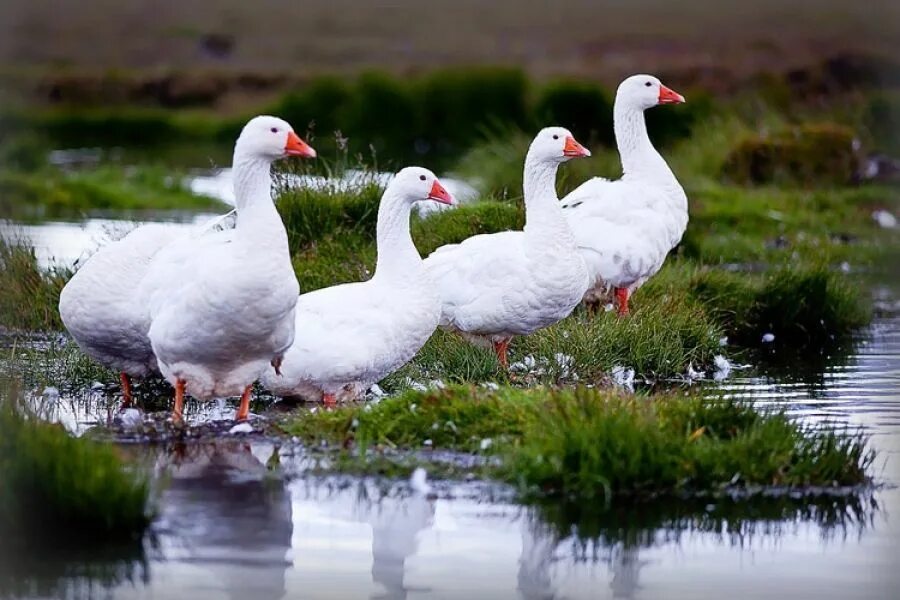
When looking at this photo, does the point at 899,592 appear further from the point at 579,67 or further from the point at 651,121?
the point at 579,67

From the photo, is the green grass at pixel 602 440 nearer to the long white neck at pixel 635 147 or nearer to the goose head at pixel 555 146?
the goose head at pixel 555 146

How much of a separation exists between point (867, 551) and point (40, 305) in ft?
27.5

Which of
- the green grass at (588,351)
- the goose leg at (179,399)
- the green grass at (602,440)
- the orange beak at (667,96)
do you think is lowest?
the green grass at (602,440)

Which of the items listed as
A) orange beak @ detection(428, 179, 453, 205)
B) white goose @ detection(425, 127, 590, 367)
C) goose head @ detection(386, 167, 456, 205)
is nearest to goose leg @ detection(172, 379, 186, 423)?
goose head @ detection(386, 167, 456, 205)

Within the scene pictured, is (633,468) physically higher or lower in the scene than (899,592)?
higher

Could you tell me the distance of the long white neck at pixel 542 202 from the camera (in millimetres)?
11578

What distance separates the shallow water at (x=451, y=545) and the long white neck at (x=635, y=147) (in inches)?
208

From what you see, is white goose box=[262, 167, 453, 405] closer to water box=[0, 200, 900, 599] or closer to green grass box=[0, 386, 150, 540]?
water box=[0, 200, 900, 599]

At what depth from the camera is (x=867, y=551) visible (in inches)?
293

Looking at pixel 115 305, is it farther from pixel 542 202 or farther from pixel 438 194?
pixel 542 202

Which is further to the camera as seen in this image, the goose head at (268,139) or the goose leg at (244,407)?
the goose leg at (244,407)

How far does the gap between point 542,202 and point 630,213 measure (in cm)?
191

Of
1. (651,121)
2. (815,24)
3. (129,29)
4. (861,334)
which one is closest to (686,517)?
(861,334)

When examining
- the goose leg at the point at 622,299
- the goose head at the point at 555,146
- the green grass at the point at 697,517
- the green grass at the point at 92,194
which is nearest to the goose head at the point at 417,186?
the goose head at the point at 555,146
